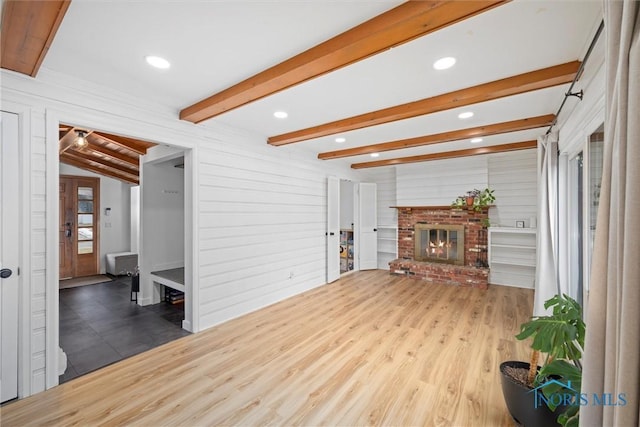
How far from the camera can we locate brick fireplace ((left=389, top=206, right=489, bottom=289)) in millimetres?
5383

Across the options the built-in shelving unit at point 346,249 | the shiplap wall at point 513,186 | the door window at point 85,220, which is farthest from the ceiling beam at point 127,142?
the shiplap wall at point 513,186

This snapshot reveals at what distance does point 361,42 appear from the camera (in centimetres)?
171

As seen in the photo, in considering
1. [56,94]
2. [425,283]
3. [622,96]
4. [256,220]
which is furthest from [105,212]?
[622,96]

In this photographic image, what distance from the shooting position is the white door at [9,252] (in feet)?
6.78

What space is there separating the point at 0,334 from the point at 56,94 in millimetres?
1911

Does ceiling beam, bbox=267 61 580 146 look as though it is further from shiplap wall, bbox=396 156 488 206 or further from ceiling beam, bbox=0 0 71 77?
shiplap wall, bbox=396 156 488 206

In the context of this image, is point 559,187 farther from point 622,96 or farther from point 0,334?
point 0,334

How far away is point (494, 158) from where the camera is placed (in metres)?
5.56

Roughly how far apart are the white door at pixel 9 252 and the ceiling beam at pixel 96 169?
16.6ft

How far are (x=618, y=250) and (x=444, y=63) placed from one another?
6.10 feet

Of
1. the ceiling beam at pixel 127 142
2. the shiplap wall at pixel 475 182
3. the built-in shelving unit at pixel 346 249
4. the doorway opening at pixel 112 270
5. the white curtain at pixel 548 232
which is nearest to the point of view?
the doorway opening at pixel 112 270

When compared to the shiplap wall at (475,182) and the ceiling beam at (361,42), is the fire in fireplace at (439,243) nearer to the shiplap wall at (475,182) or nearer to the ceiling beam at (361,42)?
the shiplap wall at (475,182)

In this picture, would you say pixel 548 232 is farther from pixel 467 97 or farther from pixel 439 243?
pixel 439 243

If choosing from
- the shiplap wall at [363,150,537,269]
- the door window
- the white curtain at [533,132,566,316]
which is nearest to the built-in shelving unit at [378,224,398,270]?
the shiplap wall at [363,150,537,269]
